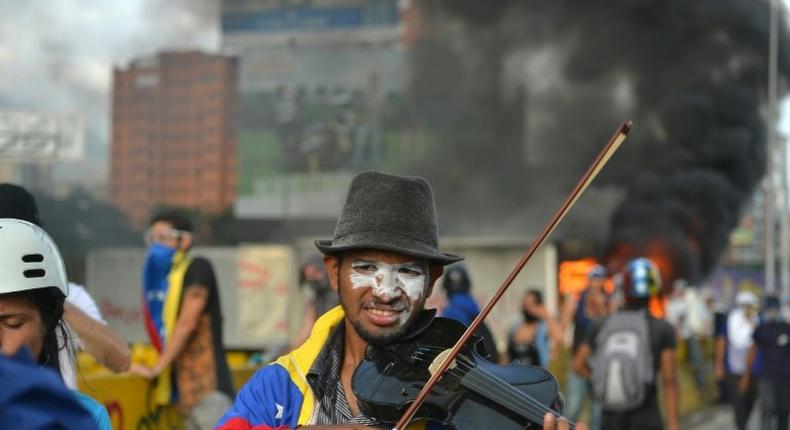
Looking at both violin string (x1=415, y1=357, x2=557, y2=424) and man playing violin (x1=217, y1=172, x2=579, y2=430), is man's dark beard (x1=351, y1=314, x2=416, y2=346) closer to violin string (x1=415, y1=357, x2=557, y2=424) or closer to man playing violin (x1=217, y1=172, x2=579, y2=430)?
man playing violin (x1=217, y1=172, x2=579, y2=430)

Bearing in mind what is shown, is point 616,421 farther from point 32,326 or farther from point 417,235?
point 32,326

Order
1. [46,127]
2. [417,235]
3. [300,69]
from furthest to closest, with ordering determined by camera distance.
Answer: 1. [300,69]
2. [46,127]
3. [417,235]

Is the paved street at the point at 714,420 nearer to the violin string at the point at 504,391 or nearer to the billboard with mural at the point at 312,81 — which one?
the violin string at the point at 504,391

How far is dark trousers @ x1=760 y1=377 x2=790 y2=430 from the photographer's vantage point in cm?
1240

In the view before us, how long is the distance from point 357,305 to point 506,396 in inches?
17.3

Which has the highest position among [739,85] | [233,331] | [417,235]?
[739,85]

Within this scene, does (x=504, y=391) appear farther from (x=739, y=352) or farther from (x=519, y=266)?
(x=739, y=352)

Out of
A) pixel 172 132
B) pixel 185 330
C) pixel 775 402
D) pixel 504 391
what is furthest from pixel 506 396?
pixel 172 132

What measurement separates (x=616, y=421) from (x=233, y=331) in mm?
22667

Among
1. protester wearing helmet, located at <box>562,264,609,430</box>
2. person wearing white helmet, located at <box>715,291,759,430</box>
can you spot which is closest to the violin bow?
protester wearing helmet, located at <box>562,264,609,430</box>

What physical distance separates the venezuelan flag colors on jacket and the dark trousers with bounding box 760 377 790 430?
1011cm

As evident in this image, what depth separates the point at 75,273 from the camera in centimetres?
3347

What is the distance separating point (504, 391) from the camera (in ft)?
9.12

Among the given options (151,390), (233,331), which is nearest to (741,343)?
(151,390)
